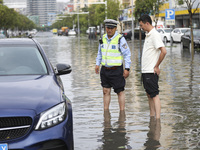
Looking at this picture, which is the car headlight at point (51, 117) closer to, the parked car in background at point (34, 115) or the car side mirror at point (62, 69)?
the parked car in background at point (34, 115)

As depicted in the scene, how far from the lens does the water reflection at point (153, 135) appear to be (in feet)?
20.3

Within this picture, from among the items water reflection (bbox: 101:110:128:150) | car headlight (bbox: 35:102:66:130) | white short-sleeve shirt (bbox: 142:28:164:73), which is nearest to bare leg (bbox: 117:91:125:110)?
water reflection (bbox: 101:110:128:150)

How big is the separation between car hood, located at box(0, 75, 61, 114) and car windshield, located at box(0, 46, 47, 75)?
0.33 m

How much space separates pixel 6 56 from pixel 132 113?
9.95 feet

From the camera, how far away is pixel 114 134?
693 cm

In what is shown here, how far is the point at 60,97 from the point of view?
5.04 meters

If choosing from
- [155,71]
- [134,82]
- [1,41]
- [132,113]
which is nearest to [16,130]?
[1,41]

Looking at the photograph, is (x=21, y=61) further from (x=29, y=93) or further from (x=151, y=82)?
(x=151, y=82)

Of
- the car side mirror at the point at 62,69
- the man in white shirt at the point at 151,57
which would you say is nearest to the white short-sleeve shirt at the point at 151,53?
the man in white shirt at the point at 151,57

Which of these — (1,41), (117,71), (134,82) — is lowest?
(134,82)

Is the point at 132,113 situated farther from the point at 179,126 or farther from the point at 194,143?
the point at 194,143

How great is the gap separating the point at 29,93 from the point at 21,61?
139cm

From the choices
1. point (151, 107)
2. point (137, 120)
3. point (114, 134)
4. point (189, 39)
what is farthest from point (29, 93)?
point (189, 39)

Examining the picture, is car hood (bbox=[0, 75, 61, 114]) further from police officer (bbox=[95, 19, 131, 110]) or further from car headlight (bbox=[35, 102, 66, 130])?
police officer (bbox=[95, 19, 131, 110])
